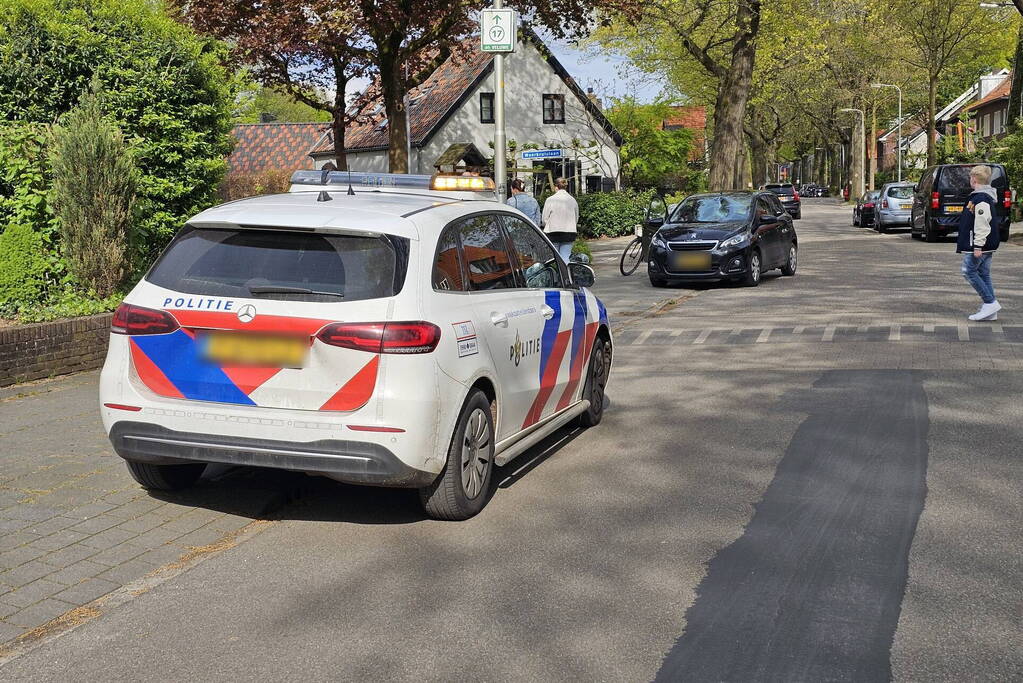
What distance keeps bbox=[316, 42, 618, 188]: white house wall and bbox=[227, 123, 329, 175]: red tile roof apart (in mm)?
12114

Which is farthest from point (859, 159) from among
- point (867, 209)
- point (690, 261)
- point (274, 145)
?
point (690, 261)

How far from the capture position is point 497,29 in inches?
589

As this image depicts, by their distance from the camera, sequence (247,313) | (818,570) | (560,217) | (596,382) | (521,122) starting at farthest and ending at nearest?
(521,122) → (560,217) → (596,382) → (247,313) → (818,570)

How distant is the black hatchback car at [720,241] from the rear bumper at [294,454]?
546 inches

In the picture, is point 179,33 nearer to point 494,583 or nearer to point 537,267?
point 537,267

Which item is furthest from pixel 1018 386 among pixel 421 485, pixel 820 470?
pixel 421 485

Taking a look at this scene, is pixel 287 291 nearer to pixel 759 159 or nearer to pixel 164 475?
pixel 164 475

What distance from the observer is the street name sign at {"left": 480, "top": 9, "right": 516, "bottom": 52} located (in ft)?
48.9

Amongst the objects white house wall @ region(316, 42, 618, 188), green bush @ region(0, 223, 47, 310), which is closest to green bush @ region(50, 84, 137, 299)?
green bush @ region(0, 223, 47, 310)

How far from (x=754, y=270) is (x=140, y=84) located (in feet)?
35.3

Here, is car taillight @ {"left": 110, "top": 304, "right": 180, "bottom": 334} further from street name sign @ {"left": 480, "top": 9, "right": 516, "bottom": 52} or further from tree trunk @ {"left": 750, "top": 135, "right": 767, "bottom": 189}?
tree trunk @ {"left": 750, "top": 135, "right": 767, "bottom": 189}

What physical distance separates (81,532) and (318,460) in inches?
51.8

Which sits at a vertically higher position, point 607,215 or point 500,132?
point 500,132

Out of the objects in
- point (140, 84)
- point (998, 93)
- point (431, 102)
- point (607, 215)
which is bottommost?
point (607, 215)
